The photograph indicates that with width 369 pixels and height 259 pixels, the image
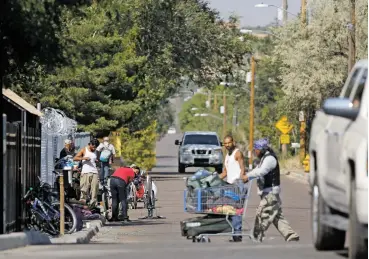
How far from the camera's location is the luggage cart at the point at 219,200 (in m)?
20.8

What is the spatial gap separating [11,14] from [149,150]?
50.1 m

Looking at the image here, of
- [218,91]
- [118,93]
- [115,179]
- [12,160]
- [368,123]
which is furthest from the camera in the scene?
[218,91]

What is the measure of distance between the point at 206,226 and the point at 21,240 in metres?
4.16

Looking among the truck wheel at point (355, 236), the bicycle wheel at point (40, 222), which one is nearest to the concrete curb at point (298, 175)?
the bicycle wheel at point (40, 222)

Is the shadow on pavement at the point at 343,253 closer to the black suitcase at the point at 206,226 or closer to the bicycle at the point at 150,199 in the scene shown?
the black suitcase at the point at 206,226

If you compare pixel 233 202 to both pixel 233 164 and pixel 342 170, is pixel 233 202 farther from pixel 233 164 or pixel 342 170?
pixel 342 170

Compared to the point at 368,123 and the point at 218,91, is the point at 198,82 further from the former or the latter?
the point at 218,91

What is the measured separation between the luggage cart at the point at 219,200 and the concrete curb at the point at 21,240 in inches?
91.9

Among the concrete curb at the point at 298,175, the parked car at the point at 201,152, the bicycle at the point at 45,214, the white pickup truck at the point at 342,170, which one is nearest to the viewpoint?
the white pickup truck at the point at 342,170

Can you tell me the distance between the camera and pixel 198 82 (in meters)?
64.2

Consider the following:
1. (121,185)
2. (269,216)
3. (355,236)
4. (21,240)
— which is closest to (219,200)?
(269,216)

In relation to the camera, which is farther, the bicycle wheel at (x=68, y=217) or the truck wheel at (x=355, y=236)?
the bicycle wheel at (x=68, y=217)

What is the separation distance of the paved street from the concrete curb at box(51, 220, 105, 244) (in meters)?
0.17

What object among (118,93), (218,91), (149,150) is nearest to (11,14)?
(118,93)
